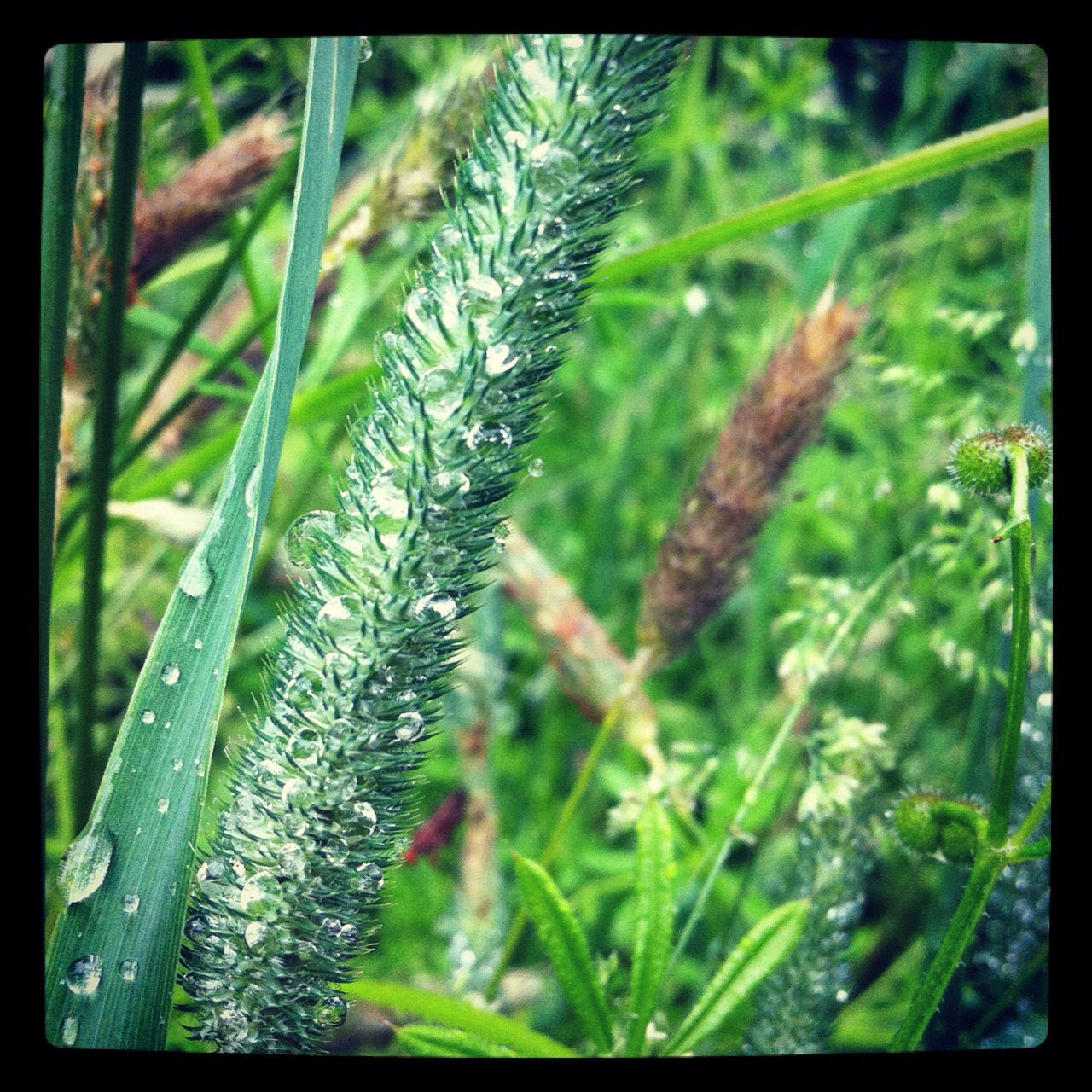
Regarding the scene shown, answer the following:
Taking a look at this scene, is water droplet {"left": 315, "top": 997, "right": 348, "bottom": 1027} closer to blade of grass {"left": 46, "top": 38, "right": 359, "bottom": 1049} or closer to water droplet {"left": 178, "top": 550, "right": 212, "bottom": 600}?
blade of grass {"left": 46, "top": 38, "right": 359, "bottom": 1049}

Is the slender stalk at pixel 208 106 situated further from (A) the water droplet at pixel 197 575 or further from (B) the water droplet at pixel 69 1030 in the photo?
(B) the water droplet at pixel 69 1030

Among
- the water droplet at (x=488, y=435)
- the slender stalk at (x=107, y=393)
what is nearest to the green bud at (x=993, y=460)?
the water droplet at (x=488, y=435)

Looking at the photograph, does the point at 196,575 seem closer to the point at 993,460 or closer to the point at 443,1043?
the point at 443,1043

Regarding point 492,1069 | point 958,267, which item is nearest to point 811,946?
point 492,1069

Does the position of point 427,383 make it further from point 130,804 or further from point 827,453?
A: point 827,453

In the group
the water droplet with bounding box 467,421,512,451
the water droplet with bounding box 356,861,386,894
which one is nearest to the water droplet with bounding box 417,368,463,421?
the water droplet with bounding box 467,421,512,451

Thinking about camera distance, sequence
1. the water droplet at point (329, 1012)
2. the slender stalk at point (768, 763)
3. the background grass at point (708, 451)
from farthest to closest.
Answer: the background grass at point (708, 451) < the slender stalk at point (768, 763) < the water droplet at point (329, 1012)
